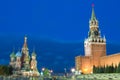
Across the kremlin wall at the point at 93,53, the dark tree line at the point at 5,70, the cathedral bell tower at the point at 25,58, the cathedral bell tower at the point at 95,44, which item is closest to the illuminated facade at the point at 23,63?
the cathedral bell tower at the point at 25,58

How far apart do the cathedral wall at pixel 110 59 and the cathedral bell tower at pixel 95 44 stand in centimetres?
236

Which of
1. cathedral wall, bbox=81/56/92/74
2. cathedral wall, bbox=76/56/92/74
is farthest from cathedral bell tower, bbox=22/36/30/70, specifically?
cathedral wall, bbox=81/56/92/74

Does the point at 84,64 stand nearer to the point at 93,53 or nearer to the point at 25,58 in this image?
the point at 93,53

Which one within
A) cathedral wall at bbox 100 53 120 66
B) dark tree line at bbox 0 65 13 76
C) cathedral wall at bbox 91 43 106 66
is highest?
cathedral wall at bbox 91 43 106 66

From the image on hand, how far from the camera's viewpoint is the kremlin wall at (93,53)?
3809 inches

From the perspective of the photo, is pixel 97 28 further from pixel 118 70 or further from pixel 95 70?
pixel 118 70

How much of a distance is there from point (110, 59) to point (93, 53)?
8.88 m

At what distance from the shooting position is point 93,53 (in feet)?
326

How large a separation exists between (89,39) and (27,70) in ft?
73.0

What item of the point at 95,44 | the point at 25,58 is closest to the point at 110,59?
the point at 95,44

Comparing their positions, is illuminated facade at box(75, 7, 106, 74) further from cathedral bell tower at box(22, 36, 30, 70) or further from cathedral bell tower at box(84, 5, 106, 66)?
cathedral bell tower at box(22, 36, 30, 70)

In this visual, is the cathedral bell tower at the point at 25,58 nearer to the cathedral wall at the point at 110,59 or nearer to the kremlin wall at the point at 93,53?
the kremlin wall at the point at 93,53

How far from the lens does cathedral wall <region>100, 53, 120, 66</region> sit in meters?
86.5

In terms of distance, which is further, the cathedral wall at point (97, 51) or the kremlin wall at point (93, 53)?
the cathedral wall at point (97, 51)
